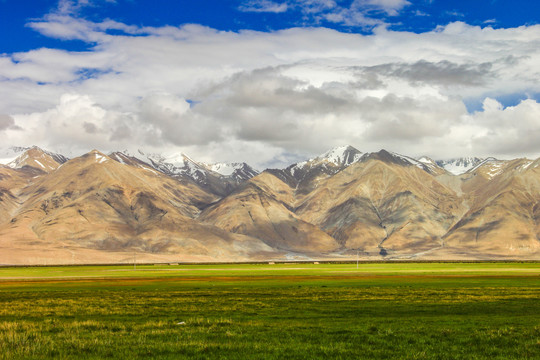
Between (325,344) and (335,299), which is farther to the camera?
(335,299)

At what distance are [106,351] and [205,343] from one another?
12.8ft

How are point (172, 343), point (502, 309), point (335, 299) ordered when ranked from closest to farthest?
point (172, 343) → point (502, 309) → point (335, 299)

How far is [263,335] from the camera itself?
2522 cm

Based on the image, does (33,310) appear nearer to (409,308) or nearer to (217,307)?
(217,307)

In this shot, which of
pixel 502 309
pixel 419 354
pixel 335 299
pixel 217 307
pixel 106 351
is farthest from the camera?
pixel 335 299

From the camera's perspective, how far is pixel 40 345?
22266 mm

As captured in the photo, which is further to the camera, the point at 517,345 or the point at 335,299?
the point at 335,299

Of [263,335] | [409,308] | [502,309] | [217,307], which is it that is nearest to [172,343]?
[263,335]

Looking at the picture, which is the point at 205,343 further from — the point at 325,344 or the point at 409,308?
the point at 409,308

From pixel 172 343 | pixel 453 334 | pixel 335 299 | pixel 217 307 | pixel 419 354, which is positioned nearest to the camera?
pixel 419 354

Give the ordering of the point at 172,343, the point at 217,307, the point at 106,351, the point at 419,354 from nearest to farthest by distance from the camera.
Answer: the point at 419,354
the point at 106,351
the point at 172,343
the point at 217,307

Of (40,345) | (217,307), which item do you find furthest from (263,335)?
(217,307)

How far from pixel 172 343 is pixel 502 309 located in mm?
23740

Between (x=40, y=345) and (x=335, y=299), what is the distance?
28.2m
